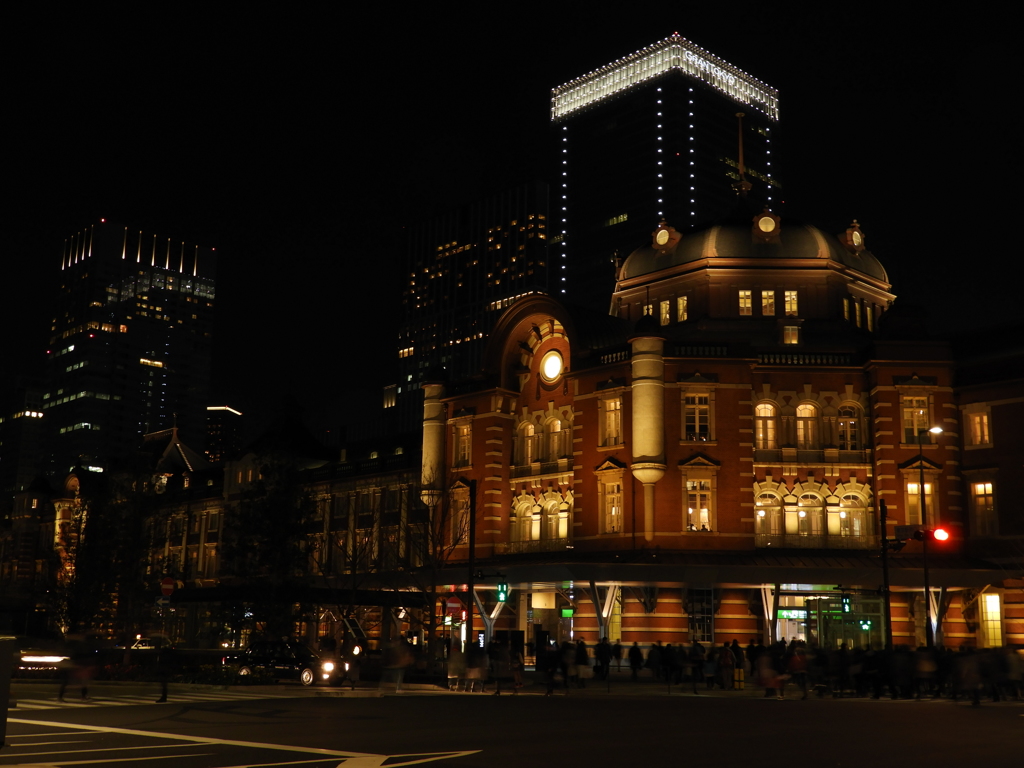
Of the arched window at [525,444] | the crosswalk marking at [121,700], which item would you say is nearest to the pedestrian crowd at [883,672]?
the crosswalk marking at [121,700]

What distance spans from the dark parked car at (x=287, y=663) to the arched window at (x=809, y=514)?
21.8m

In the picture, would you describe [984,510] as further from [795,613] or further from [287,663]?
[287,663]

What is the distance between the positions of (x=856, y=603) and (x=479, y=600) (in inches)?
642

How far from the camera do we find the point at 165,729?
66.8 feet

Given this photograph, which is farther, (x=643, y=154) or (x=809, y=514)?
(x=643, y=154)

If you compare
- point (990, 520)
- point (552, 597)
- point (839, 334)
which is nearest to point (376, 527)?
point (552, 597)

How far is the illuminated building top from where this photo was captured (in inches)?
6550

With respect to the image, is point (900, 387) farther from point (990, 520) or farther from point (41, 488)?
point (41, 488)

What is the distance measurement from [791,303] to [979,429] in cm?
1236

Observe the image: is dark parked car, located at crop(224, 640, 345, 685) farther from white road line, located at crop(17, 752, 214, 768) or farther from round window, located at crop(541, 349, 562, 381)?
white road line, located at crop(17, 752, 214, 768)

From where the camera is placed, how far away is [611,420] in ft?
173

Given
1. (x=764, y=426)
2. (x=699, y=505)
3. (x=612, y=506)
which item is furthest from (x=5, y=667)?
(x=764, y=426)

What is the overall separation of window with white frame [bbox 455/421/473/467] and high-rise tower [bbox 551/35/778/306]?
3998 inches

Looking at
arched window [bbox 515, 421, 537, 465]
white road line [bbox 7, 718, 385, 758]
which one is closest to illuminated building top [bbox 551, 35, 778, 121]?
arched window [bbox 515, 421, 537, 465]
